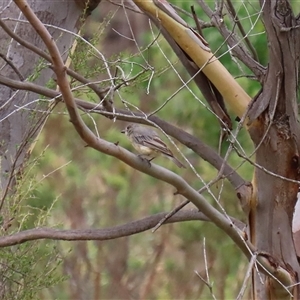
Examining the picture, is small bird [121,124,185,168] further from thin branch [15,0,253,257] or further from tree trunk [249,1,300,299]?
thin branch [15,0,253,257]

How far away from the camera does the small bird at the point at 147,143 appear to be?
2941 mm

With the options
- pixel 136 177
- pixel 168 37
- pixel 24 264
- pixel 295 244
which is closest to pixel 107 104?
pixel 168 37

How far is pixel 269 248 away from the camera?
265 centimetres

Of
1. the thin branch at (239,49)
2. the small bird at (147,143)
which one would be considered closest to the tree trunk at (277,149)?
the thin branch at (239,49)

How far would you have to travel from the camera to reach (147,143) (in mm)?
3008

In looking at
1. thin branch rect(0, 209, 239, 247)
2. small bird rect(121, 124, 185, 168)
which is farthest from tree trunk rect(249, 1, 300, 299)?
small bird rect(121, 124, 185, 168)

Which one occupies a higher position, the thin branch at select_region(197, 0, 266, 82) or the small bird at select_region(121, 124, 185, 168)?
the thin branch at select_region(197, 0, 266, 82)

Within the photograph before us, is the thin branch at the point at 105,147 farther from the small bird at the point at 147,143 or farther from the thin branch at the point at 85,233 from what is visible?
the small bird at the point at 147,143

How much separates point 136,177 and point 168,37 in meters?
3.53

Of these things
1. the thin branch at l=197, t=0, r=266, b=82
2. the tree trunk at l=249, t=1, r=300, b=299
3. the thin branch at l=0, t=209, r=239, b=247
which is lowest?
the thin branch at l=0, t=209, r=239, b=247

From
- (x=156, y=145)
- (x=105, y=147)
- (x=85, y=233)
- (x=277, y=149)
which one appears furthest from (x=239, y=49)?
(x=105, y=147)

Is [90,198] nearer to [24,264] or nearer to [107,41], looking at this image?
[107,41]

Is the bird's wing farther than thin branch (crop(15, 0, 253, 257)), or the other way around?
the bird's wing

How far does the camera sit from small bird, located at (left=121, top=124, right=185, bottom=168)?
294 cm
